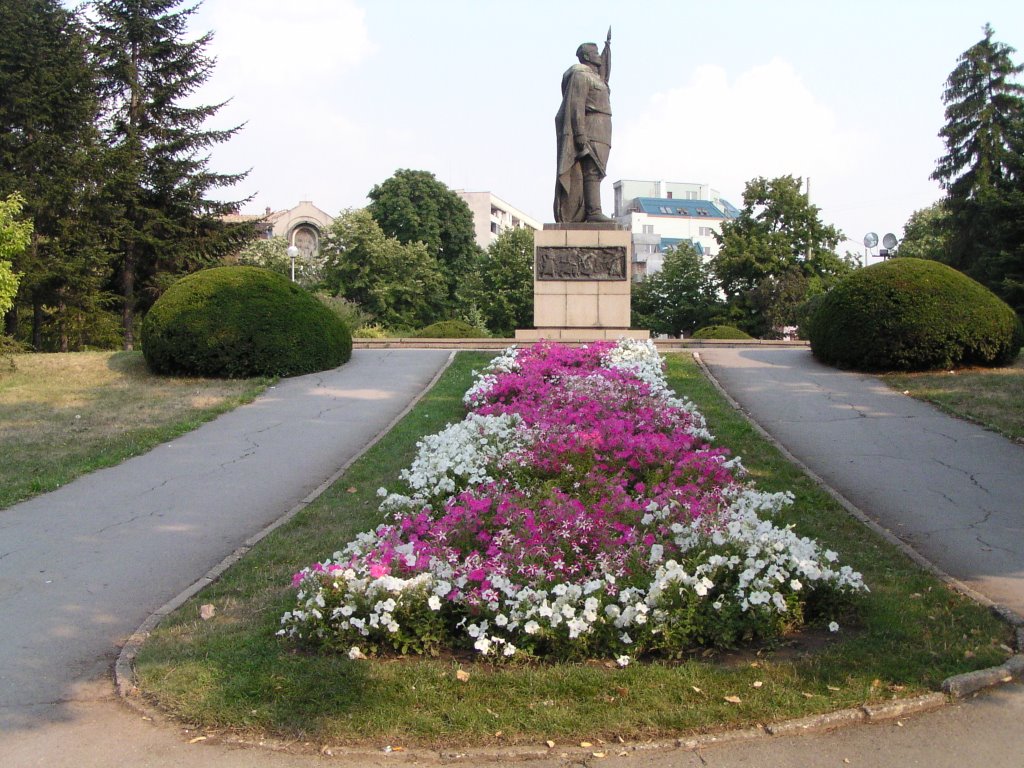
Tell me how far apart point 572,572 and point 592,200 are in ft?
44.7

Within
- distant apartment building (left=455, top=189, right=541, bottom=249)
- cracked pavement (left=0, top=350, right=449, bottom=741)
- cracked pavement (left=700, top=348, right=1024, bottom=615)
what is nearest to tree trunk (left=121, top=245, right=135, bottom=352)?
cracked pavement (left=0, top=350, right=449, bottom=741)

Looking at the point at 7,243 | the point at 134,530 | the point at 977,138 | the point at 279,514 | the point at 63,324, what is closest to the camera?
the point at 134,530

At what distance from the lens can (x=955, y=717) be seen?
382 centimetres

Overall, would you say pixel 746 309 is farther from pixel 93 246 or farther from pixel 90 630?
pixel 90 630

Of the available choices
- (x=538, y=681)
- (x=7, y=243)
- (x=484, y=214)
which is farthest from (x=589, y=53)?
(x=484, y=214)

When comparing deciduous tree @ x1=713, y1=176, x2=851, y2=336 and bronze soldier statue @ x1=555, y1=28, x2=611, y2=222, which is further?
deciduous tree @ x1=713, y1=176, x2=851, y2=336

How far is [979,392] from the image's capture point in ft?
40.8

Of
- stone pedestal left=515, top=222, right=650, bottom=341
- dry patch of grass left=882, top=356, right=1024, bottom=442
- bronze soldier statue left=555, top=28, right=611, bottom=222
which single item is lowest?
dry patch of grass left=882, top=356, right=1024, bottom=442

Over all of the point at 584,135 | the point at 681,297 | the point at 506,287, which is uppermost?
the point at 584,135

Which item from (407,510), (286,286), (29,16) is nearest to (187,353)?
(286,286)

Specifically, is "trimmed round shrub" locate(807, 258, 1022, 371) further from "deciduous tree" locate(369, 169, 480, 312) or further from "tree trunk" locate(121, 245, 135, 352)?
"deciduous tree" locate(369, 169, 480, 312)

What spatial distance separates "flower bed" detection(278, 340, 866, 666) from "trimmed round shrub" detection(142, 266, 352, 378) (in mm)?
8757

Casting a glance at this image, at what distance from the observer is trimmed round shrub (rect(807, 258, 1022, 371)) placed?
14.1 metres

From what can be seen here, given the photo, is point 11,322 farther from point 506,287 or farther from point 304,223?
point 304,223
